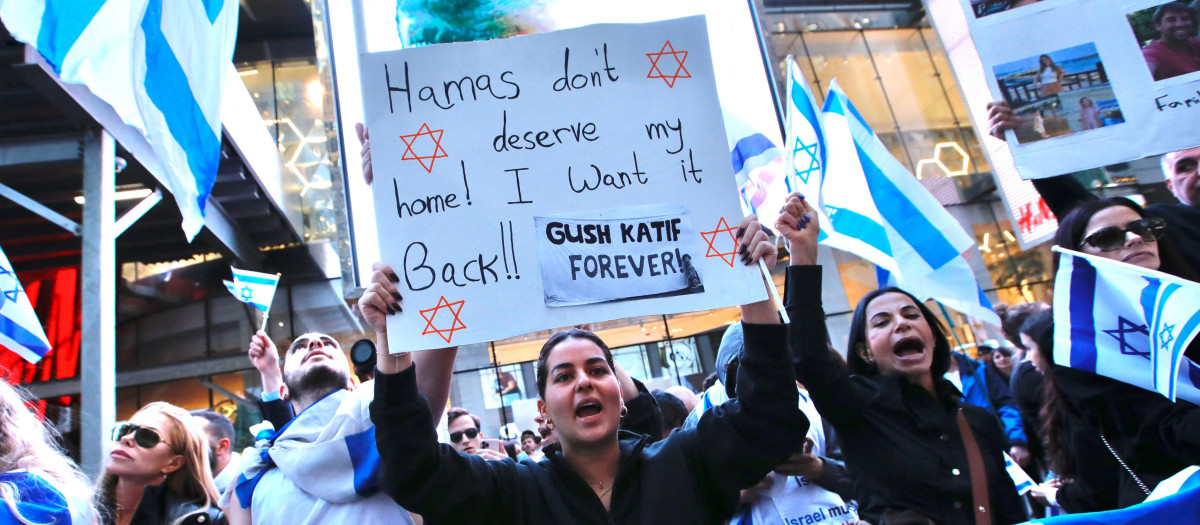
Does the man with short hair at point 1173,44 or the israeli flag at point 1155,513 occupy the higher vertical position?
the man with short hair at point 1173,44

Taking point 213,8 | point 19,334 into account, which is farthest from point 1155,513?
point 19,334

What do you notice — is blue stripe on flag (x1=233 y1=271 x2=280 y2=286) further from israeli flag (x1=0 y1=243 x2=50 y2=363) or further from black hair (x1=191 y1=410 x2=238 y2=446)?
israeli flag (x1=0 y1=243 x2=50 y2=363)

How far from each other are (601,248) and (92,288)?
686cm

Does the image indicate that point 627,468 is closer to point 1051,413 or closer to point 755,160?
point 1051,413

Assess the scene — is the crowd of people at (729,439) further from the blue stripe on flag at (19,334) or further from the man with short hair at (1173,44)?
the blue stripe on flag at (19,334)

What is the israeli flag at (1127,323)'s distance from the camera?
222 centimetres

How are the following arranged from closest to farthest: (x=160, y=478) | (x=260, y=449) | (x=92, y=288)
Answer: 1. (x=260, y=449)
2. (x=160, y=478)
3. (x=92, y=288)

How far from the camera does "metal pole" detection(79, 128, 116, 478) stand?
659 centimetres

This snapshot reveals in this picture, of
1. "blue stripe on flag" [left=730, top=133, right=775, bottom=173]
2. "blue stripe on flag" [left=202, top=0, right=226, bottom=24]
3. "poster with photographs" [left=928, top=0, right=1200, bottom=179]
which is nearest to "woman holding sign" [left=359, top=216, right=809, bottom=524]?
"blue stripe on flag" [left=202, top=0, right=226, bottom=24]

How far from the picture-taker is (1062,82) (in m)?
3.04

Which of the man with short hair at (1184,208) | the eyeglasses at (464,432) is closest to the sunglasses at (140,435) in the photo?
the eyeglasses at (464,432)

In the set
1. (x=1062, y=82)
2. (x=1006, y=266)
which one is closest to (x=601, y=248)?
(x=1062, y=82)

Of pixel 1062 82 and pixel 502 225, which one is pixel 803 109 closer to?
pixel 1062 82

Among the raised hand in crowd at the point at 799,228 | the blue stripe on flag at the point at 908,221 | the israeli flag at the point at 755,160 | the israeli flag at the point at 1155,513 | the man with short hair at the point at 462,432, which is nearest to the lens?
the israeli flag at the point at 1155,513
